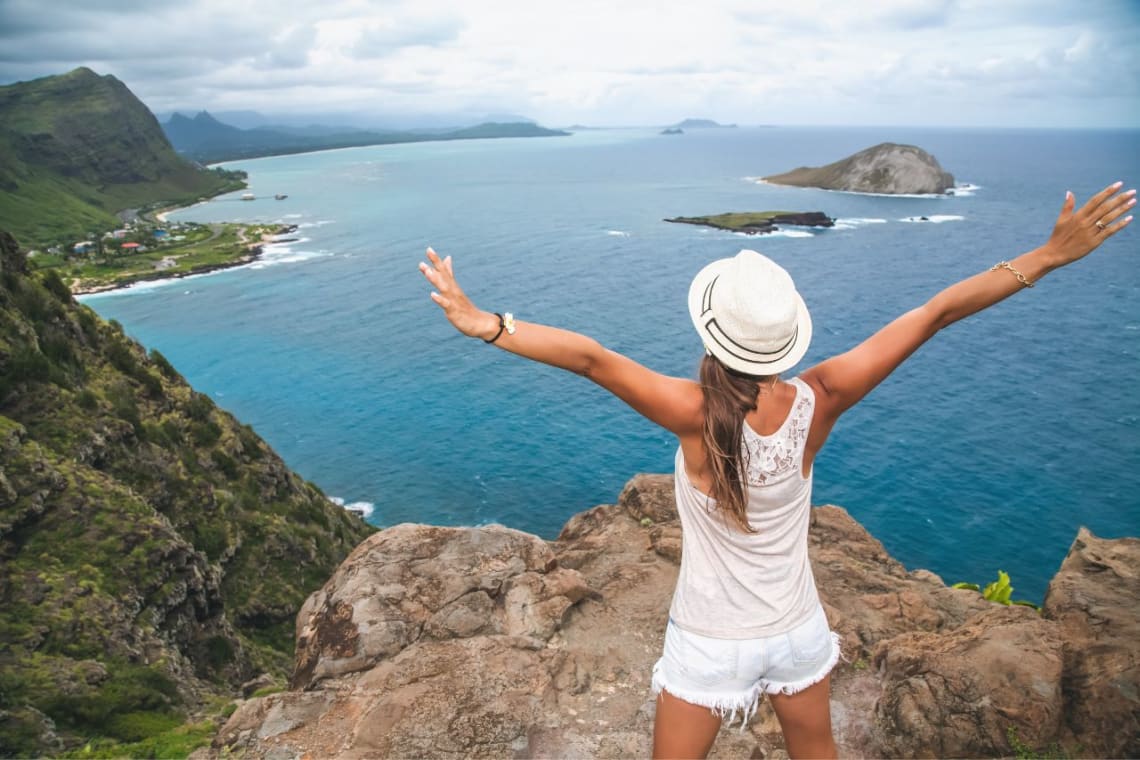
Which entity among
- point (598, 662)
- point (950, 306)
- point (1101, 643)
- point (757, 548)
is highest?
point (950, 306)

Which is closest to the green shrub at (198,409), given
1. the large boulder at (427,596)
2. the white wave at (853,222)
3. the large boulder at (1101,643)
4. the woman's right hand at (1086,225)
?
the large boulder at (427,596)

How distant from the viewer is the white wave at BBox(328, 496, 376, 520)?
1547 inches

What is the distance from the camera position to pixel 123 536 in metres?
18.5

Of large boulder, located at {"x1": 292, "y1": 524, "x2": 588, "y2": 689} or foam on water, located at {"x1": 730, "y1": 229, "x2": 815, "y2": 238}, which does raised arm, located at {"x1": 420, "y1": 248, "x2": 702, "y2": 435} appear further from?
foam on water, located at {"x1": 730, "y1": 229, "x2": 815, "y2": 238}

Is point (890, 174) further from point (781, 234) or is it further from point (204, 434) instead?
point (204, 434)

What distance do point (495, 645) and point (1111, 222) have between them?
8.93 m

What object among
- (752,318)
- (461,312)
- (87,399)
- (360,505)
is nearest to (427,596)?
(461,312)

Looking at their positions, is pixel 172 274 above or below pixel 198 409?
below

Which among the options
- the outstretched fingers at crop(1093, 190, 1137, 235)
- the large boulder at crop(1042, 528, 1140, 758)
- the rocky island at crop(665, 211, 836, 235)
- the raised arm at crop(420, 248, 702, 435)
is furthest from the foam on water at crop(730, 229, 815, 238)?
the raised arm at crop(420, 248, 702, 435)

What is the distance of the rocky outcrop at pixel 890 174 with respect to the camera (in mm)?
142875

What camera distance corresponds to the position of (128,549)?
60.3ft

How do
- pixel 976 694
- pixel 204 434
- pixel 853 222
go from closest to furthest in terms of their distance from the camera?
pixel 976 694 < pixel 204 434 < pixel 853 222

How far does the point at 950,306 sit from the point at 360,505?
39081mm

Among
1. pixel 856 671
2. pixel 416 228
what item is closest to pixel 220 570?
pixel 856 671
